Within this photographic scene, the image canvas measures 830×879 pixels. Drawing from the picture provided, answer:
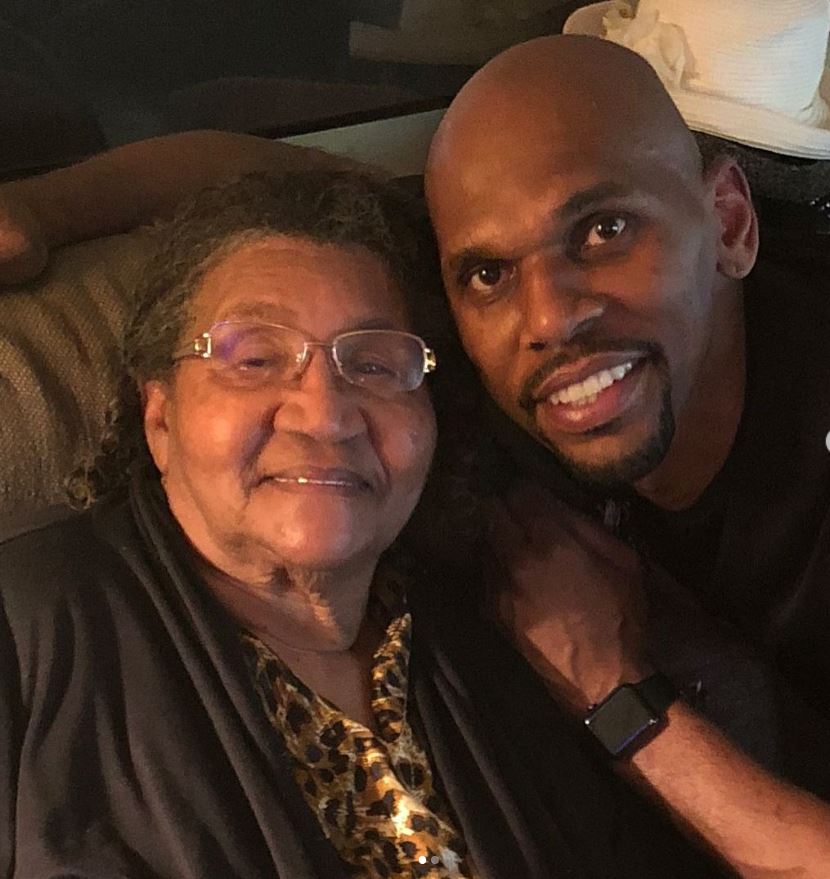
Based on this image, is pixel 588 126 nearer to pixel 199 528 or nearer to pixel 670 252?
pixel 670 252

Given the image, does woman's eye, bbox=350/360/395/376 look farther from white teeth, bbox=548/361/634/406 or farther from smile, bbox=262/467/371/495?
white teeth, bbox=548/361/634/406

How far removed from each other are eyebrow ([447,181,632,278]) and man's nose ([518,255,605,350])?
0.15 ft

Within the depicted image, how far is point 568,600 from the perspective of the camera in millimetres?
1360

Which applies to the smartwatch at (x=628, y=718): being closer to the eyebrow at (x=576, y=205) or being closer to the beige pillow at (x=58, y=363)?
the eyebrow at (x=576, y=205)

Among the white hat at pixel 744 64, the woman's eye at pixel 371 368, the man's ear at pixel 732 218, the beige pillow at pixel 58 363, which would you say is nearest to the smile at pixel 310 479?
the woman's eye at pixel 371 368

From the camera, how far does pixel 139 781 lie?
1056mm

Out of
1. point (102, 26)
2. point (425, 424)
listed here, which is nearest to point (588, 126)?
point (425, 424)

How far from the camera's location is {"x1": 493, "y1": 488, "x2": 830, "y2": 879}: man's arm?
1232 millimetres

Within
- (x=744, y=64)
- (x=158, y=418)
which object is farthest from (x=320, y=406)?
(x=744, y=64)

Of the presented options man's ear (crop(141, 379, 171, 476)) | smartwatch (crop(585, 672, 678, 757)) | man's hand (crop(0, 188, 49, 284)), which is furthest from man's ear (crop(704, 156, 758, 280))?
man's hand (crop(0, 188, 49, 284))

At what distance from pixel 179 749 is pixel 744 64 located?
4.84ft

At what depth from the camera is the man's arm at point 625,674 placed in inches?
48.5

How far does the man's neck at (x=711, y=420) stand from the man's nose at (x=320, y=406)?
0.48 meters

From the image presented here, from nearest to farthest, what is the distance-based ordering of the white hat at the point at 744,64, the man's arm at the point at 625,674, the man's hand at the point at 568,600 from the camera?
1. the man's arm at the point at 625,674
2. the man's hand at the point at 568,600
3. the white hat at the point at 744,64
